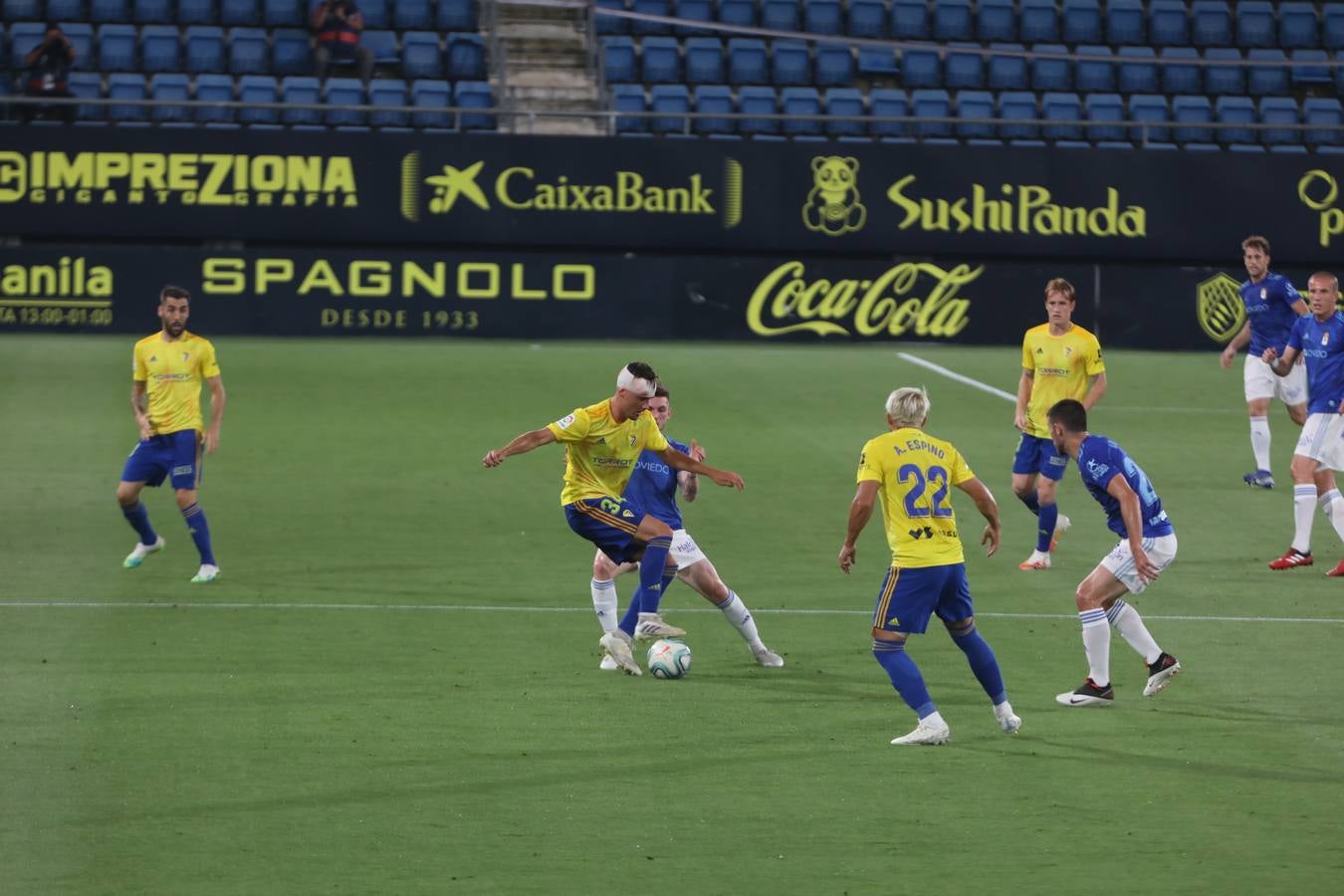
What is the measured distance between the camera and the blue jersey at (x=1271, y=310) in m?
18.5

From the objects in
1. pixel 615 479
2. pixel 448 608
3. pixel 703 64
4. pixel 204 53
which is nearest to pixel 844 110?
pixel 703 64

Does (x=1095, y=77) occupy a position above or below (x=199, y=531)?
above

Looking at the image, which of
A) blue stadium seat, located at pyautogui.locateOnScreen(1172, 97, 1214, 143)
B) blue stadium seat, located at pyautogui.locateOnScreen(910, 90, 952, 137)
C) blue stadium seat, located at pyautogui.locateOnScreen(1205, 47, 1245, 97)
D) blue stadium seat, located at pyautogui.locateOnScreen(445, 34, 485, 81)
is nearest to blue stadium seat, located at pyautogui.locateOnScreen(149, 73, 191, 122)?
blue stadium seat, located at pyautogui.locateOnScreen(445, 34, 485, 81)

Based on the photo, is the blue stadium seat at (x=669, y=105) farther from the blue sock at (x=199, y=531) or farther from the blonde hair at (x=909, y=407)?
the blonde hair at (x=909, y=407)

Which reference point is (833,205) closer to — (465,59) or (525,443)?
(465,59)

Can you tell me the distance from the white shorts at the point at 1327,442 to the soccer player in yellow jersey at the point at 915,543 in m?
6.35

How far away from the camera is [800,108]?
30734 millimetres

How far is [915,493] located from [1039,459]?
19.5 ft

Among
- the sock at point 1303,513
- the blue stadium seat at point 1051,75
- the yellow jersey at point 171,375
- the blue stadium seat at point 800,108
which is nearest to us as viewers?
the yellow jersey at point 171,375

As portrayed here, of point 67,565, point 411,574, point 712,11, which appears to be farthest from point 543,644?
point 712,11

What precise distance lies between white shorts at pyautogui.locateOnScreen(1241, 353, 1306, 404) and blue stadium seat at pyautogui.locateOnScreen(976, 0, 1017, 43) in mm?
14745

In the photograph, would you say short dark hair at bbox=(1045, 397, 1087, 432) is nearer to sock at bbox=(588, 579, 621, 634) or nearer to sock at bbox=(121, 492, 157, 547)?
sock at bbox=(588, 579, 621, 634)

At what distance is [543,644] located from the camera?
40.9ft

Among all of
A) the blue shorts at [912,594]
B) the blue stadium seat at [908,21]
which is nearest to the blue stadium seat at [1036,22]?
the blue stadium seat at [908,21]
